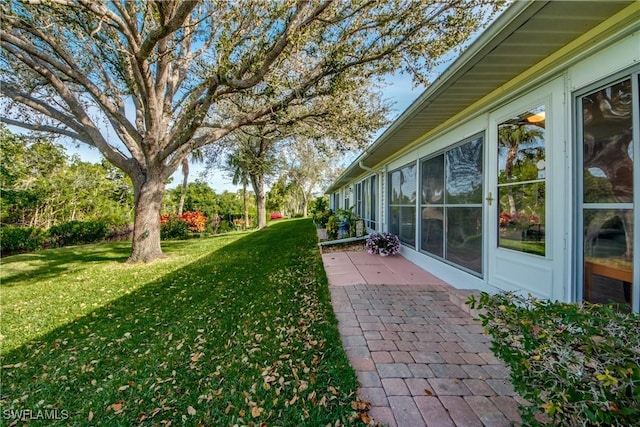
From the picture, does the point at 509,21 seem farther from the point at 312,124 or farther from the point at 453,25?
the point at 312,124

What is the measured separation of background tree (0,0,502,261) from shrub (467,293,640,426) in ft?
16.1

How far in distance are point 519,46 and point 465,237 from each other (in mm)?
2559

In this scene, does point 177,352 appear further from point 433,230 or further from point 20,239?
point 20,239

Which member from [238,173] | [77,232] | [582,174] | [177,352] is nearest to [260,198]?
[238,173]

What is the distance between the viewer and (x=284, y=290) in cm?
461

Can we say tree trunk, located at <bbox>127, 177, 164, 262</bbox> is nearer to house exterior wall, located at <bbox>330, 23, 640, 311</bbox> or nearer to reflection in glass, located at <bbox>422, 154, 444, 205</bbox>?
reflection in glass, located at <bbox>422, 154, 444, 205</bbox>

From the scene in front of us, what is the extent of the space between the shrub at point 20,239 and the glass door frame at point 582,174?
52.4 feet

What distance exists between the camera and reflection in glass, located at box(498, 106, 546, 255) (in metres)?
2.75

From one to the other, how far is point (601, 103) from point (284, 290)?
14.4ft

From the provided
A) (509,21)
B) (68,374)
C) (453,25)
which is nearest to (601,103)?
(509,21)

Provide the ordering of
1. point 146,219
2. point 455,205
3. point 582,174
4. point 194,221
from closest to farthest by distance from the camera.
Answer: point 582,174 < point 455,205 < point 146,219 < point 194,221

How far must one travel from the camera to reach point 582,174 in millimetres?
2312

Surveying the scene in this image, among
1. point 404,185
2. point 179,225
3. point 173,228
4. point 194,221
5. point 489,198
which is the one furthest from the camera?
point 194,221

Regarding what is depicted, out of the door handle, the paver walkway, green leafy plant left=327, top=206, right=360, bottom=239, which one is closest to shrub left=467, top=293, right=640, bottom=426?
the paver walkway
